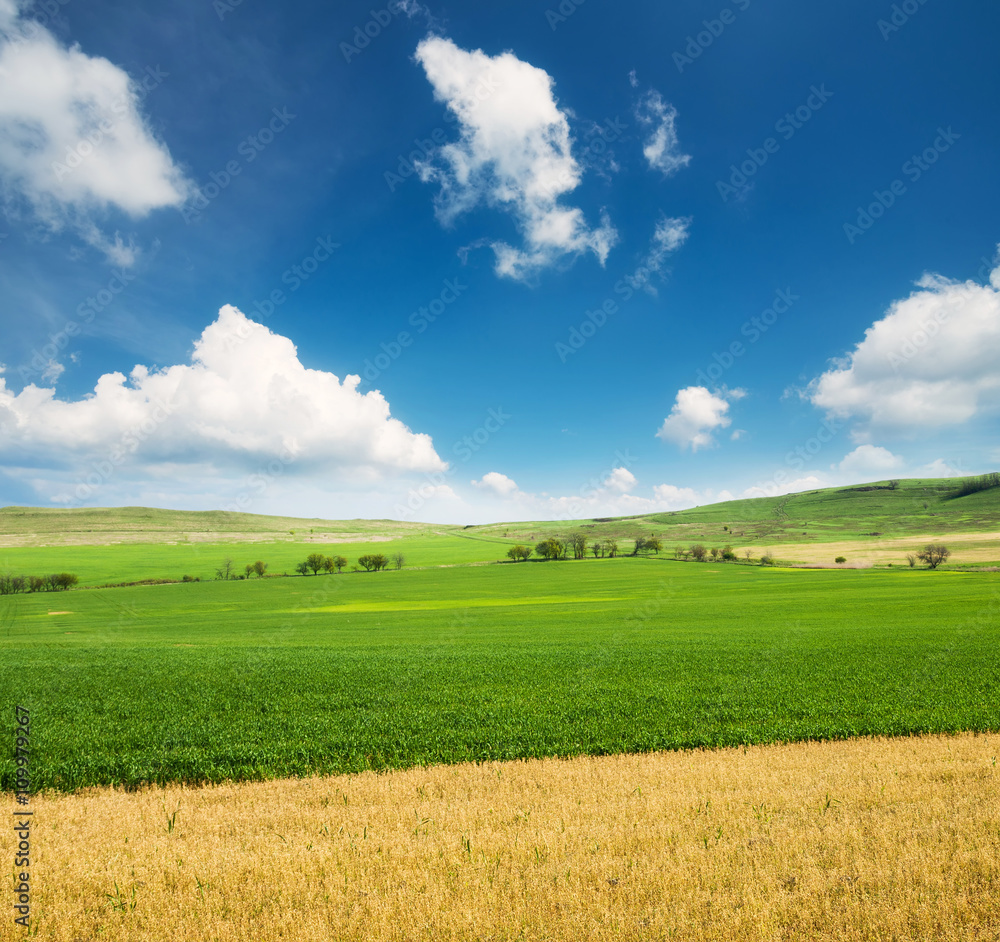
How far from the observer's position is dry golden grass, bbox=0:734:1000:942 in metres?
6.49

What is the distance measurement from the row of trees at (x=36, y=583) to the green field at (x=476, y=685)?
52.3 m

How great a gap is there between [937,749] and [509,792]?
1143cm

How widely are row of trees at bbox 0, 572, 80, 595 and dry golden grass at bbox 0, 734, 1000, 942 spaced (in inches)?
4440

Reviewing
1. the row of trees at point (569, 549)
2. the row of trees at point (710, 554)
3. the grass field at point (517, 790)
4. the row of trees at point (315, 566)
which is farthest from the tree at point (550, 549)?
the grass field at point (517, 790)

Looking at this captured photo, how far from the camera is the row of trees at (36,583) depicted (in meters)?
92.5

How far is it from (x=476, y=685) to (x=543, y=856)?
13.3 metres

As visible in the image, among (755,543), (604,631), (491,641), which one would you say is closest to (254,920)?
(491,641)

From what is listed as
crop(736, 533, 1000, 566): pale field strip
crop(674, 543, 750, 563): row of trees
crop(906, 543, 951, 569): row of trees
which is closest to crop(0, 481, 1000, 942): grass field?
crop(906, 543, 951, 569): row of trees

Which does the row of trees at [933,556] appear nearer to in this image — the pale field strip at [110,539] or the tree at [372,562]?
the tree at [372,562]

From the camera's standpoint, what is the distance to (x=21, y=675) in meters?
23.6

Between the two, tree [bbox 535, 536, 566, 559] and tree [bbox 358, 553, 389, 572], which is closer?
tree [bbox 358, 553, 389, 572]

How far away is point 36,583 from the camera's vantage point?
311ft

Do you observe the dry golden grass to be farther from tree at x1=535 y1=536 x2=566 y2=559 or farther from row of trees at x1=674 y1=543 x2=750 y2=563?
tree at x1=535 y1=536 x2=566 y2=559

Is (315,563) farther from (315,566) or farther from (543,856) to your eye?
(543,856)
